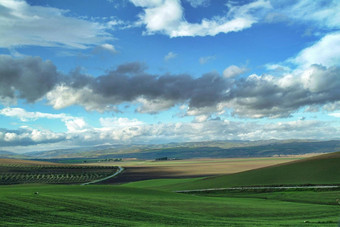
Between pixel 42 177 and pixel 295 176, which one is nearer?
pixel 295 176

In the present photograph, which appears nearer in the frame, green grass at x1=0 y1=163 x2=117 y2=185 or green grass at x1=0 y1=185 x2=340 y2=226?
green grass at x1=0 y1=185 x2=340 y2=226

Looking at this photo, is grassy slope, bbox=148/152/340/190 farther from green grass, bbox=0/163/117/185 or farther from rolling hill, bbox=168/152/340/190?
green grass, bbox=0/163/117/185

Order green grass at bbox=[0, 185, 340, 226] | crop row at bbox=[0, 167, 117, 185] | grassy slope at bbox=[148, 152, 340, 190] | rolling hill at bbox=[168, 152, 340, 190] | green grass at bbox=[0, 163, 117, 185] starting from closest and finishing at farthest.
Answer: green grass at bbox=[0, 185, 340, 226] → rolling hill at bbox=[168, 152, 340, 190] → grassy slope at bbox=[148, 152, 340, 190] → green grass at bbox=[0, 163, 117, 185] → crop row at bbox=[0, 167, 117, 185]

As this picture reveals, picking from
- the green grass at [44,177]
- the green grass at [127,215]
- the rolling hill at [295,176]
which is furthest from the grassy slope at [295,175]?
the green grass at [44,177]

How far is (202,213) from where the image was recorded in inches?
1372

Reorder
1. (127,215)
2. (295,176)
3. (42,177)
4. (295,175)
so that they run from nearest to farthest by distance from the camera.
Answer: (127,215) < (295,176) < (295,175) < (42,177)

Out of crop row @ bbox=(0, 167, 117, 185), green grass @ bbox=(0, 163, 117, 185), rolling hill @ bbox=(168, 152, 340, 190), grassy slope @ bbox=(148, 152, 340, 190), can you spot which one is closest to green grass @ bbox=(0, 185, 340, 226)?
rolling hill @ bbox=(168, 152, 340, 190)

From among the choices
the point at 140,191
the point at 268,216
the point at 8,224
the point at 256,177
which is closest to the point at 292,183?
the point at 256,177

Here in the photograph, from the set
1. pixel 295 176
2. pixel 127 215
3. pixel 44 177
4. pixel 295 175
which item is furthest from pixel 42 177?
pixel 127 215

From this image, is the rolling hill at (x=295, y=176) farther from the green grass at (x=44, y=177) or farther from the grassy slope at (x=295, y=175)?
the green grass at (x=44, y=177)

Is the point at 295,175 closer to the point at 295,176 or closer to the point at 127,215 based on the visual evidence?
the point at 295,176

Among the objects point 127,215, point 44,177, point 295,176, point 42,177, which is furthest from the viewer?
point 44,177

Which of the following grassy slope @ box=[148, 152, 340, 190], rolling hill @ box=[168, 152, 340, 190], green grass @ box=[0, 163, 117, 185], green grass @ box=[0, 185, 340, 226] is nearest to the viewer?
green grass @ box=[0, 185, 340, 226]

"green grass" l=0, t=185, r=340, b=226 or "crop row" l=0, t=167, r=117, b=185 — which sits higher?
"green grass" l=0, t=185, r=340, b=226
